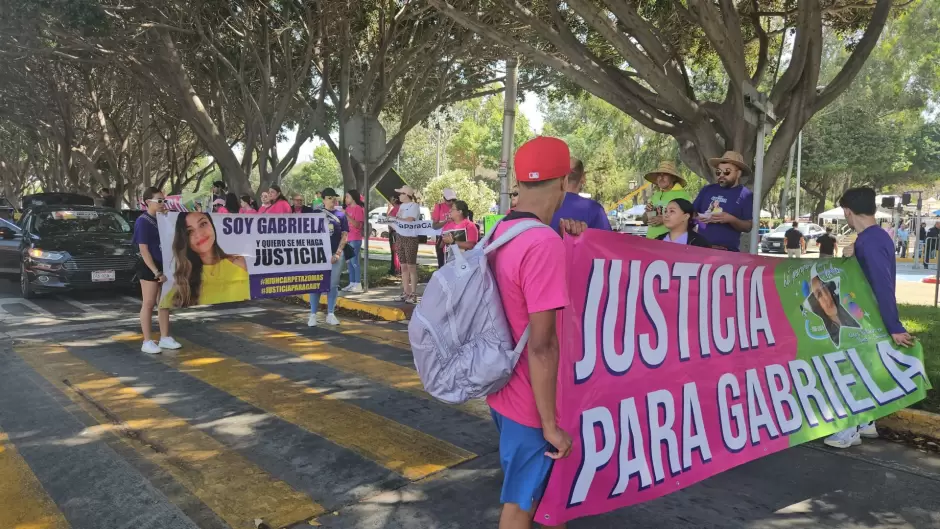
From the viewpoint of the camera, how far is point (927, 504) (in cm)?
361

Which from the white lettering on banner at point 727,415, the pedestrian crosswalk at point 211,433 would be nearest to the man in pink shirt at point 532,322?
the white lettering on banner at point 727,415

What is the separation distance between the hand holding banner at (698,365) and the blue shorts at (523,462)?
0.11m

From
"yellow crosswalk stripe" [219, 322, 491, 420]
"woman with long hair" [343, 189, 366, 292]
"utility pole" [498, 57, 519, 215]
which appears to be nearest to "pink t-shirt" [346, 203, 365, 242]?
"woman with long hair" [343, 189, 366, 292]

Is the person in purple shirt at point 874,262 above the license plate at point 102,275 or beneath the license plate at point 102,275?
above

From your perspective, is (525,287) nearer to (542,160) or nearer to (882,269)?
(542,160)

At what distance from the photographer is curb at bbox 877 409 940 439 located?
462cm

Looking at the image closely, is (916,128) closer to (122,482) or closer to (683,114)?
(683,114)

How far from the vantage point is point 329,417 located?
4902 mm

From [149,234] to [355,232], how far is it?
17.1 ft

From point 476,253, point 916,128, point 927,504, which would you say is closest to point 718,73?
point 916,128

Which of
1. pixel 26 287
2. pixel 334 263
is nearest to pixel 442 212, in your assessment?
pixel 334 263

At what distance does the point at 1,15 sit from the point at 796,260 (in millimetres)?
15085

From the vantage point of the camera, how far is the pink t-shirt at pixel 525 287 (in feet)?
7.04

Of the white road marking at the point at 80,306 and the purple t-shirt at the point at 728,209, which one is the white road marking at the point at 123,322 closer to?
the white road marking at the point at 80,306
